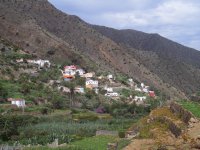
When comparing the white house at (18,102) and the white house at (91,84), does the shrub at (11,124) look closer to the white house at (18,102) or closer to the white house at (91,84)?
the white house at (18,102)

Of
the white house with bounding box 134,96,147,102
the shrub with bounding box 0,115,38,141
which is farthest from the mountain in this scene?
the shrub with bounding box 0,115,38,141

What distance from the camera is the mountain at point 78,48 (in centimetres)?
10869

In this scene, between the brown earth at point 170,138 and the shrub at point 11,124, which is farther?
the shrub at point 11,124

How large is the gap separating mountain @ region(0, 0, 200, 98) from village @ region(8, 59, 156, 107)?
729 centimetres

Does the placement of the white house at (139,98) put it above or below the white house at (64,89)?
below

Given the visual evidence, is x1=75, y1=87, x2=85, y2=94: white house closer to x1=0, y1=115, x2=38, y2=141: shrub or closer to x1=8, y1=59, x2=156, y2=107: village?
x1=8, y1=59, x2=156, y2=107: village

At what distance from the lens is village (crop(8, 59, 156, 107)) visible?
83.8 metres

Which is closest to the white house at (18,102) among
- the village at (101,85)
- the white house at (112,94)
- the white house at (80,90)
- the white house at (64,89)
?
the village at (101,85)

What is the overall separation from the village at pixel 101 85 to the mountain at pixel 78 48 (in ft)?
23.9

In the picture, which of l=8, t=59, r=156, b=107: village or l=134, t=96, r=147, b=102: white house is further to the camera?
l=134, t=96, r=147, b=102: white house

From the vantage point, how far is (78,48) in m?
121

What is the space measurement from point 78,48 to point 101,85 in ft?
87.4

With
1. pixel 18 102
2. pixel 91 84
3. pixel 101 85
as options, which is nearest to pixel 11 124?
pixel 18 102

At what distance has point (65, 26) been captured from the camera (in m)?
127
